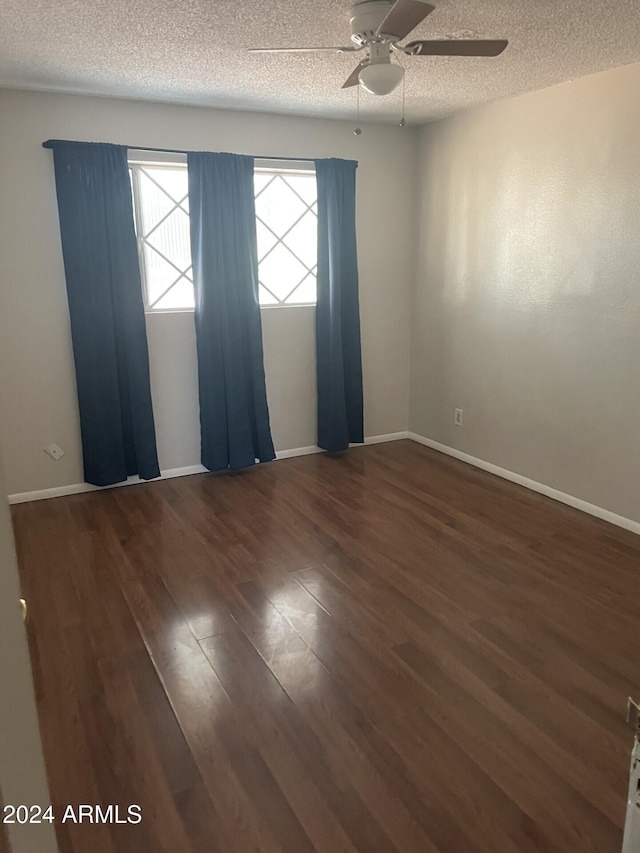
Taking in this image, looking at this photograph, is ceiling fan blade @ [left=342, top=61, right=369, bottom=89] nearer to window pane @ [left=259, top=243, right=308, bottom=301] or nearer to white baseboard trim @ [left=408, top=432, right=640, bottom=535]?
window pane @ [left=259, top=243, right=308, bottom=301]

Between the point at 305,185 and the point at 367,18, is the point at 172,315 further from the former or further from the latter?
the point at 367,18

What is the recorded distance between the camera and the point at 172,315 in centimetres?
407

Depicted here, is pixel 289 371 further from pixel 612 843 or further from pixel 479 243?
pixel 612 843

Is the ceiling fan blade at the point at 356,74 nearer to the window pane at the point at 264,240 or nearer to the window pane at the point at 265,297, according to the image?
the window pane at the point at 264,240

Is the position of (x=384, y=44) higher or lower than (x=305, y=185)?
higher

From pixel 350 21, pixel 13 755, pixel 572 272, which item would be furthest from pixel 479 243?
pixel 13 755

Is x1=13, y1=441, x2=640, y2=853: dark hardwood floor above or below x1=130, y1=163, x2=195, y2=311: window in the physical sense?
below

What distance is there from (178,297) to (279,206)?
0.98 m

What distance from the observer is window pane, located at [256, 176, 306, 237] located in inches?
168

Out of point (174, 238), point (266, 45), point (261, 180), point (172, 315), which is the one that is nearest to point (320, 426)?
point (172, 315)

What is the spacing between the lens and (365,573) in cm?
289

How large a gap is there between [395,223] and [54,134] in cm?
242

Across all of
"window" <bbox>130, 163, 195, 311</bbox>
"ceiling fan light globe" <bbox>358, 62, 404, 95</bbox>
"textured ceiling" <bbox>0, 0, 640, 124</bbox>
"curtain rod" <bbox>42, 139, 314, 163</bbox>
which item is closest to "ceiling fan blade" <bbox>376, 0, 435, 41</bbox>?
"ceiling fan light globe" <bbox>358, 62, 404, 95</bbox>

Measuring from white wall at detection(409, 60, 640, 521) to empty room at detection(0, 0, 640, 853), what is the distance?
2 centimetres
